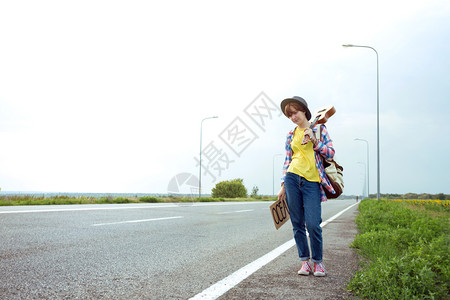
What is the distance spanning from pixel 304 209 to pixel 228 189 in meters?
42.8

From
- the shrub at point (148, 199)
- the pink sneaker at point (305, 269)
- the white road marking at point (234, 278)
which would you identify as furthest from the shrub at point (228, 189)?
the pink sneaker at point (305, 269)

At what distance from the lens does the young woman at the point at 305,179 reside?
3.73 m

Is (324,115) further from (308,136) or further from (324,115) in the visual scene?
(308,136)

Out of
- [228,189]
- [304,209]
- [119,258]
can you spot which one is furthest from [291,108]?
[228,189]

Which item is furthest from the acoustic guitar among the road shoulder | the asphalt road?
the asphalt road

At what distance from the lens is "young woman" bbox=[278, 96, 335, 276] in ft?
12.2

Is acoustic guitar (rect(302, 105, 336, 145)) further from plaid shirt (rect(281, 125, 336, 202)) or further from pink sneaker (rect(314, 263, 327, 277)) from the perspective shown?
pink sneaker (rect(314, 263, 327, 277))

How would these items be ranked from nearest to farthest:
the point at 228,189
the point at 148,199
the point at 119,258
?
the point at 119,258 < the point at 148,199 < the point at 228,189

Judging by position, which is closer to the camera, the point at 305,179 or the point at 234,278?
the point at 234,278

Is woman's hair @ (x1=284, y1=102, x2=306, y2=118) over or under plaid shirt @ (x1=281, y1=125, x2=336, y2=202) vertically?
over

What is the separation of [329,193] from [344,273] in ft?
3.08

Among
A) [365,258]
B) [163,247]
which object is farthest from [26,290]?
[365,258]

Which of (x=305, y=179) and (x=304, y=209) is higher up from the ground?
(x=305, y=179)

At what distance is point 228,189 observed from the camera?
4638 cm
